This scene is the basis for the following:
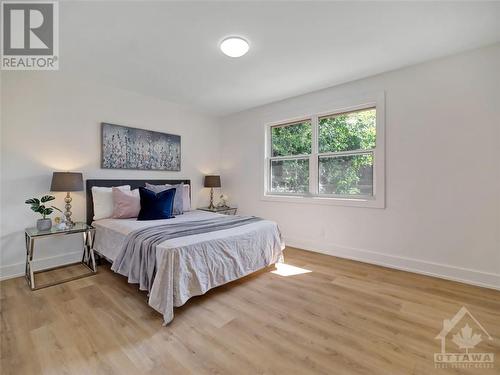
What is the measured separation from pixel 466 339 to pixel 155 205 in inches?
122

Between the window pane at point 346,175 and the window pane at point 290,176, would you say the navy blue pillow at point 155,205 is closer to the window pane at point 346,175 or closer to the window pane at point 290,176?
the window pane at point 290,176

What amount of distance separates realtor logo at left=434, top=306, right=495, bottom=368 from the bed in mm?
1594

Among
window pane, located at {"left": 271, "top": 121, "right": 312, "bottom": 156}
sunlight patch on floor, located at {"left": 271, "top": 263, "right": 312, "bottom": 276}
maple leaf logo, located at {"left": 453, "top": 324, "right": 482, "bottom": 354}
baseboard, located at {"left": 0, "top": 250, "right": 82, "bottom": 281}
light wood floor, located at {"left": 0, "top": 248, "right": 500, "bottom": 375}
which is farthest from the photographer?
window pane, located at {"left": 271, "top": 121, "right": 312, "bottom": 156}

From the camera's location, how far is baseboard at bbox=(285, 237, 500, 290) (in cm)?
238

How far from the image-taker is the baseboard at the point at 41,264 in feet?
8.42

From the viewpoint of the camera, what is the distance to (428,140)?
8.65ft

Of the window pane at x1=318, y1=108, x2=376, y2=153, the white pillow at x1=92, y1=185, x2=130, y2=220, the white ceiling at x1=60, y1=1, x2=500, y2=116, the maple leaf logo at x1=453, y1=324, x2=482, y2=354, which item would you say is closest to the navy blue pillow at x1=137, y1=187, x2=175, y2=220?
the white pillow at x1=92, y1=185, x2=130, y2=220

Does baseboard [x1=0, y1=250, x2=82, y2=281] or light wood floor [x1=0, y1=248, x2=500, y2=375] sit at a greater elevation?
baseboard [x1=0, y1=250, x2=82, y2=281]

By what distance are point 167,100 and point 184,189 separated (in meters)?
1.53

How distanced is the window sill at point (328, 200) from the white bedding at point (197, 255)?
94cm

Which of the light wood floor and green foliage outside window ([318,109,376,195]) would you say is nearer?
the light wood floor

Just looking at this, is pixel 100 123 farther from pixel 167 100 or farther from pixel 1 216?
pixel 1 216

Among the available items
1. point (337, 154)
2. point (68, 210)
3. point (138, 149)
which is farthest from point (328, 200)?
point (68, 210)

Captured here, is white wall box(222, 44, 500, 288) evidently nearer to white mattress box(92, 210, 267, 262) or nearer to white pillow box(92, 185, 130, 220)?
white mattress box(92, 210, 267, 262)
